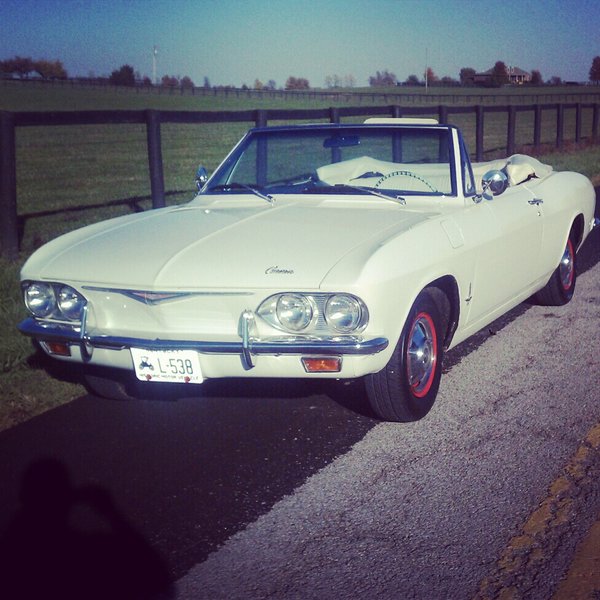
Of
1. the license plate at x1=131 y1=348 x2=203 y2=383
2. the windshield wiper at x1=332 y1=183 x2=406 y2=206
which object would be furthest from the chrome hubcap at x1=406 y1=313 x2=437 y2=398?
the license plate at x1=131 y1=348 x2=203 y2=383

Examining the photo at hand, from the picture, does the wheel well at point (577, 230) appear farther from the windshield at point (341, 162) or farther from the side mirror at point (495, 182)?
the side mirror at point (495, 182)

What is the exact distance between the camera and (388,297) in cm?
390

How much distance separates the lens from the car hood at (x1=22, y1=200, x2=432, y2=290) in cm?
391

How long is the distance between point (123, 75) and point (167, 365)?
75.2 metres

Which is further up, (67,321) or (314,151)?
(314,151)

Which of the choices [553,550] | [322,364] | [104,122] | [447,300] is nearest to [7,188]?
[104,122]

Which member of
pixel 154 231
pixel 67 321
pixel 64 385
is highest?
pixel 154 231

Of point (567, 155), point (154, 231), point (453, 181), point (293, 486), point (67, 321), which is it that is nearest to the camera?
point (293, 486)

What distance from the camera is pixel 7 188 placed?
809cm

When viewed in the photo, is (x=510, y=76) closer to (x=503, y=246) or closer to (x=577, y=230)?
(x=577, y=230)

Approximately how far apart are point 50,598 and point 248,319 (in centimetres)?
143

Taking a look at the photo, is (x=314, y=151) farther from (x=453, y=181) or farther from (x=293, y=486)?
(x=293, y=486)

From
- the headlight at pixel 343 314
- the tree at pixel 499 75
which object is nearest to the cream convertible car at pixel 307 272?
the headlight at pixel 343 314

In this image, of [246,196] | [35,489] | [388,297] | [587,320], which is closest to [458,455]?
[388,297]
